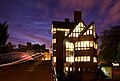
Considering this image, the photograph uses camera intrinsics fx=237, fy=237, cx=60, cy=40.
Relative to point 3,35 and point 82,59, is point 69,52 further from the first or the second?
point 3,35

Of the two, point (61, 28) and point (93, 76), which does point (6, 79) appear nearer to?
point (93, 76)

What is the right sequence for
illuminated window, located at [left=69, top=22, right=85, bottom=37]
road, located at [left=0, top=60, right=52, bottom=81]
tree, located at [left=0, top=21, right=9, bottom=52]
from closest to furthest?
road, located at [left=0, top=60, right=52, bottom=81] → tree, located at [left=0, top=21, right=9, bottom=52] → illuminated window, located at [left=69, top=22, right=85, bottom=37]

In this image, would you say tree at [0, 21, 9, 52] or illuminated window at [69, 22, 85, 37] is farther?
illuminated window at [69, 22, 85, 37]

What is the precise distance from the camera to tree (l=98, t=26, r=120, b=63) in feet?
176

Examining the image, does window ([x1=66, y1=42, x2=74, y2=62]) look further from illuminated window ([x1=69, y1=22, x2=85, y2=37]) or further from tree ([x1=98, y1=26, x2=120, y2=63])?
tree ([x1=98, y1=26, x2=120, y2=63])

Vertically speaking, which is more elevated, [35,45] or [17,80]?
[35,45]

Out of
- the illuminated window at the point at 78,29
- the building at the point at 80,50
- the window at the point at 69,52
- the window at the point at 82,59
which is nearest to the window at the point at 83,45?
the building at the point at 80,50

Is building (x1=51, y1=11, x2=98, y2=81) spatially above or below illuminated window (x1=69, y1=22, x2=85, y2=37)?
below

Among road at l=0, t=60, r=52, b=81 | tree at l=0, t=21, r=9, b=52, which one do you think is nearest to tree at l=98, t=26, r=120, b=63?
tree at l=0, t=21, r=9, b=52

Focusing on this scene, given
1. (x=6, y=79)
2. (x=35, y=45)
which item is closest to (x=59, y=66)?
(x=6, y=79)

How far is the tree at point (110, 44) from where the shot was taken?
176 feet

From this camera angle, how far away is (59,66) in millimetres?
56188

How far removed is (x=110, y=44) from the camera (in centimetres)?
5462

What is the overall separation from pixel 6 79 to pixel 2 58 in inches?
681
